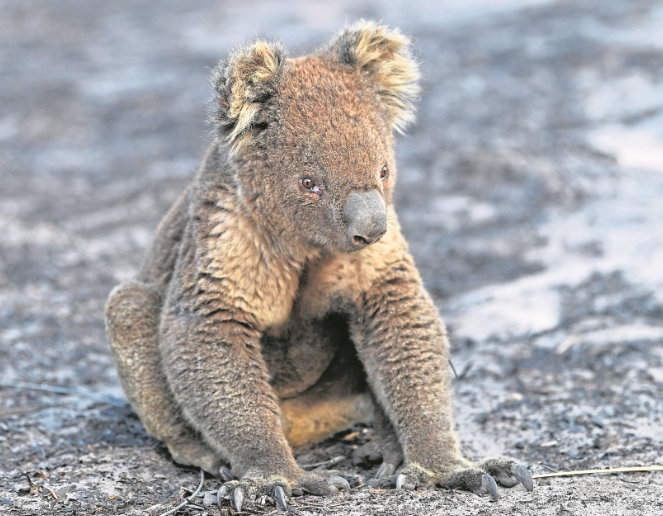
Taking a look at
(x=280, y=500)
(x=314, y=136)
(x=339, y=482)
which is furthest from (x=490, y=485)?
(x=314, y=136)

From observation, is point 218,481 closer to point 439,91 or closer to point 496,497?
point 496,497

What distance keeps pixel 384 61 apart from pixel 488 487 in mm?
2100

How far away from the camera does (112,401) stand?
16.2 ft

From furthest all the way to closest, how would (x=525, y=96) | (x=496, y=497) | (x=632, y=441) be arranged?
1. (x=525, y=96)
2. (x=632, y=441)
3. (x=496, y=497)

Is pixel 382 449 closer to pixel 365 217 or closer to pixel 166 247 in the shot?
pixel 365 217

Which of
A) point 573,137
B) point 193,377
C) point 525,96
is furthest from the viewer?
point 525,96

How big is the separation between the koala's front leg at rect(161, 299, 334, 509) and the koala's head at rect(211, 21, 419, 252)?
0.59m

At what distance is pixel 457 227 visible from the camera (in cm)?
791

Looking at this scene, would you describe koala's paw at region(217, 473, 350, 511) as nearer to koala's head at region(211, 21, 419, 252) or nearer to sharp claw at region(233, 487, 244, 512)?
sharp claw at region(233, 487, 244, 512)

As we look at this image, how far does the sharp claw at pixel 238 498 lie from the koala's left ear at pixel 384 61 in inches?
75.8

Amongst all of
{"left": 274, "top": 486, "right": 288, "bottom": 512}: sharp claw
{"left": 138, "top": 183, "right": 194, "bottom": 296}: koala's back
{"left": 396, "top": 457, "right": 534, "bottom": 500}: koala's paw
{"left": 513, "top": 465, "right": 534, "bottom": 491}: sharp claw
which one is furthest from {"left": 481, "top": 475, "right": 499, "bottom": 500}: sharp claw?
{"left": 138, "top": 183, "right": 194, "bottom": 296}: koala's back

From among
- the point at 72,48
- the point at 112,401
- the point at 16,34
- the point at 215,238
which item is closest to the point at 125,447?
the point at 112,401

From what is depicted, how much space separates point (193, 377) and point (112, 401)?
1.60m

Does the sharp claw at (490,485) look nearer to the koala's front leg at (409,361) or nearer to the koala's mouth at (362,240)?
the koala's front leg at (409,361)
